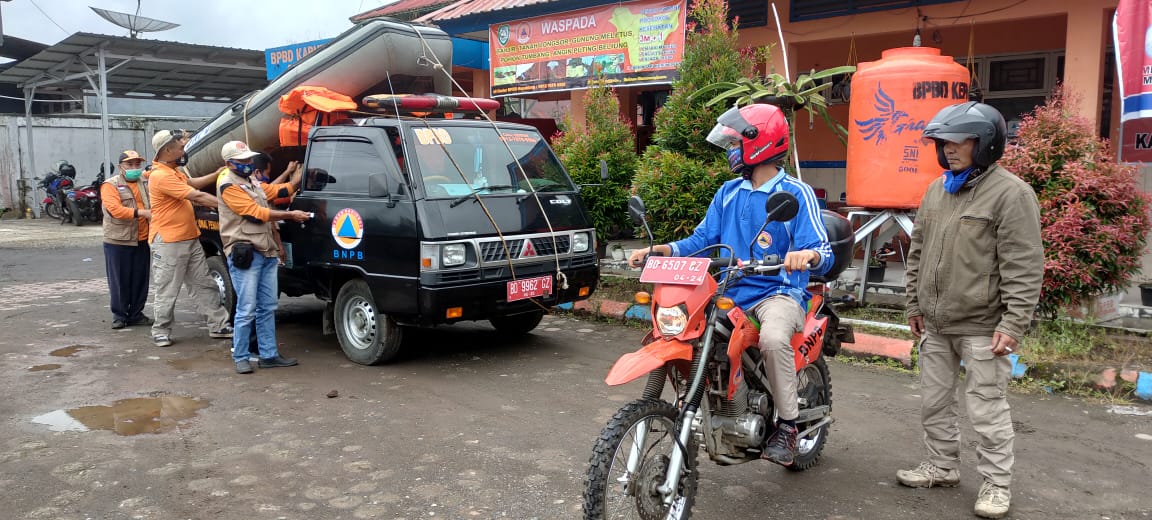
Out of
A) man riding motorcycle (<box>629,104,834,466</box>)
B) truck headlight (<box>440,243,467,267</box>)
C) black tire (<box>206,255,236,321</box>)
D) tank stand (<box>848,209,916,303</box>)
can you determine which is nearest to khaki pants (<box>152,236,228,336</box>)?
black tire (<box>206,255,236,321</box>)

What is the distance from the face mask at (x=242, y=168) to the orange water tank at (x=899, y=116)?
5357 mm

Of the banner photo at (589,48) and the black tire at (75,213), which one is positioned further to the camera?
the black tire at (75,213)

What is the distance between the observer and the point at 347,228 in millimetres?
6703

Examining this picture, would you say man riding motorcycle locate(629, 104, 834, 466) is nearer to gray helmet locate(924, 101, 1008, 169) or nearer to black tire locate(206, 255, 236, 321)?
gray helmet locate(924, 101, 1008, 169)

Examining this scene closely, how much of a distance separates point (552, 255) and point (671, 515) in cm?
363

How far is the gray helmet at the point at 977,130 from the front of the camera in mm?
3750

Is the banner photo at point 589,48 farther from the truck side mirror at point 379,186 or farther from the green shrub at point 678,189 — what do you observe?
the truck side mirror at point 379,186

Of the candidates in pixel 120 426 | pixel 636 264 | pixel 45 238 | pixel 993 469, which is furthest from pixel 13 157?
pixel 993 469

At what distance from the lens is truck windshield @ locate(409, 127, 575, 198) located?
21.9 feet

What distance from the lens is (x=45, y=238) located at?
16.4m

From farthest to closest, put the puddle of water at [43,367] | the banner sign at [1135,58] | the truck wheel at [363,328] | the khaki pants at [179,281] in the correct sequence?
the khaki pants at [179,281] → the banner sign at [1135,58] → the puddle of water at [43,367] → the truck wheel at [363,328]

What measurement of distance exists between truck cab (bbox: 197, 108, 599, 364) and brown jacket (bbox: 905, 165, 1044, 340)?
10.8 feet

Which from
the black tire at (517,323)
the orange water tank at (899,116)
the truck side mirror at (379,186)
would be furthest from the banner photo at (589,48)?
the truck side mirror at (379,186)

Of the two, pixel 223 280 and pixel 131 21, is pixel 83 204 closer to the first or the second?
pixel 131 21
